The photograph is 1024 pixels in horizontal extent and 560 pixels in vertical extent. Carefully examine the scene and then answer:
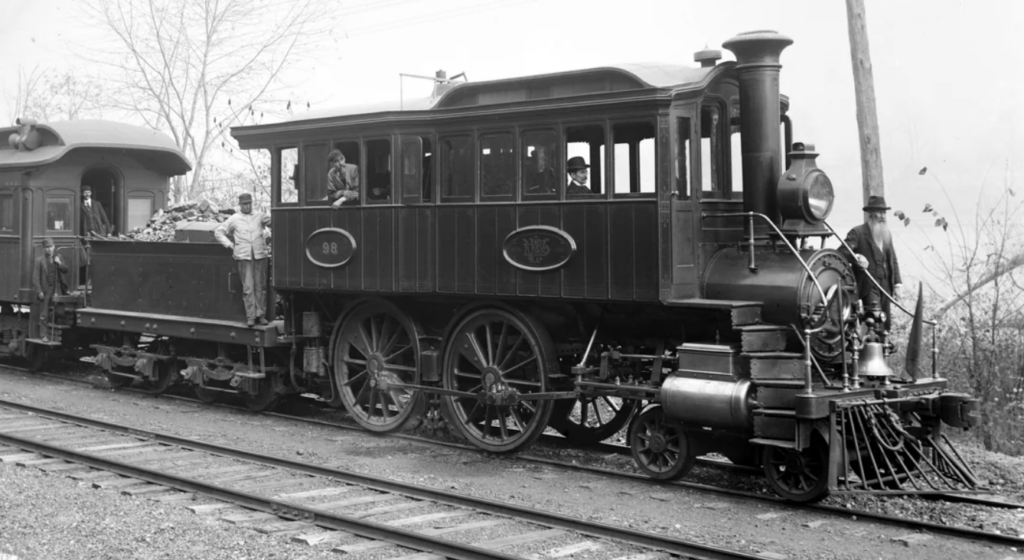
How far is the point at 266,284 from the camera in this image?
11.9 m

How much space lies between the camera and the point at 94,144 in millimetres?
15203

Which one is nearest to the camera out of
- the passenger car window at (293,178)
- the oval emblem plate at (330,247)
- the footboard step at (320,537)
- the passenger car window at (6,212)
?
the footboard step at (320,537)

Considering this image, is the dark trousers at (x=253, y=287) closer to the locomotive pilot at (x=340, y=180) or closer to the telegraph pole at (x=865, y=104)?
the locomotive pilot at (x=340, y=180)

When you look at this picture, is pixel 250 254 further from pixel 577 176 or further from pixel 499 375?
pixel 577 176

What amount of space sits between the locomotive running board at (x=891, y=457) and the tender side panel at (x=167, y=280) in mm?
7151

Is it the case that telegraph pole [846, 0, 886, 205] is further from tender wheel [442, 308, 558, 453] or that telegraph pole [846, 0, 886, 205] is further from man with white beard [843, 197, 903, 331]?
tender wheel [442, 308, 558, 453]

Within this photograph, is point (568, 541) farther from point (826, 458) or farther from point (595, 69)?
point (595, 69)

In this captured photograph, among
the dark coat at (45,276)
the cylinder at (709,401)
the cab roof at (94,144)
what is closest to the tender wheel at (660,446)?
the cylinder at (709,401)

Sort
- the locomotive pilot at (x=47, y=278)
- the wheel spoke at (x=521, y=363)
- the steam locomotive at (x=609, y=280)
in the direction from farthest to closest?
the locomotive pilot at (x=47, y=278)
the wheel spoke at (x=521, y=363)
the steam locomotive at (x=609, y=280)

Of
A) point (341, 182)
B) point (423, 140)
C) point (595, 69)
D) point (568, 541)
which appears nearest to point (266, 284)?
point (341, 182)

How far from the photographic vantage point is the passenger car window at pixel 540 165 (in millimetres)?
9023

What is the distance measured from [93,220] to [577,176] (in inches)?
373

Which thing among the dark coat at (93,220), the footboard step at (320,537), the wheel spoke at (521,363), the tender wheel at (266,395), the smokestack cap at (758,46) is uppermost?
the smokestack cap at (758,46)

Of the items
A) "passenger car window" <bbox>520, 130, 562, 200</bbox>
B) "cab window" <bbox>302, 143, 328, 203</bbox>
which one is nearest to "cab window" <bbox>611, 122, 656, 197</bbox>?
"passenger car window" <bbox>520, 130, 562, 200</bbox>
